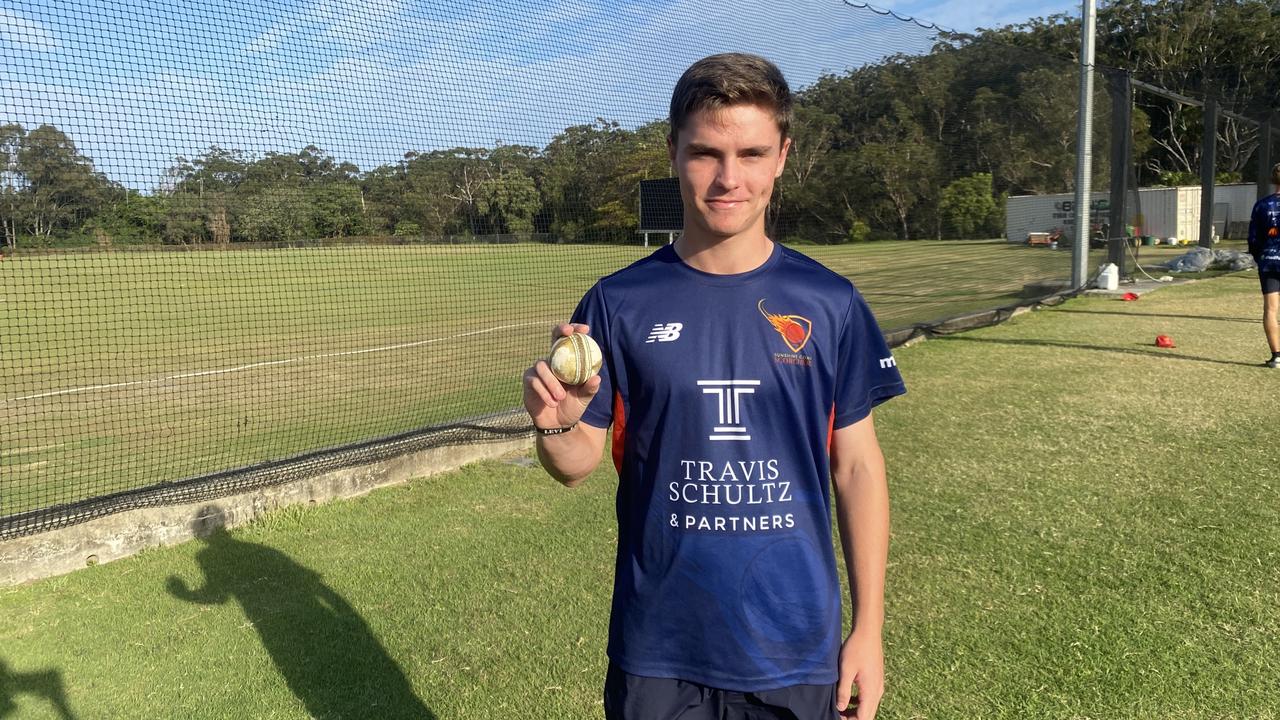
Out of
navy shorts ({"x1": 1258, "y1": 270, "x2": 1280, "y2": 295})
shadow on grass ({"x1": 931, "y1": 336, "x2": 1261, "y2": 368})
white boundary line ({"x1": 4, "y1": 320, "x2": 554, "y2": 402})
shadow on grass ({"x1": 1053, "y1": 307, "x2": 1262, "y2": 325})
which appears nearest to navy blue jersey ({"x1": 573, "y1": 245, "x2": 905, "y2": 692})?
navy shorts ({"x1": 1258, "y1": 270, "x2": 1280, "y2": 295})

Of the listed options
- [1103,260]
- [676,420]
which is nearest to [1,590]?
[676,420]

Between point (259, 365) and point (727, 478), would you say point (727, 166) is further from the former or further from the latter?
point (259, 365)

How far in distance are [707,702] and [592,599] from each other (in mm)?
2285

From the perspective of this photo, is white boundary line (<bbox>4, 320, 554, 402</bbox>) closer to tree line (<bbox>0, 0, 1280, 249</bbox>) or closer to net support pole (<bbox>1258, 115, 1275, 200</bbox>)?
tree line (<bbox>0, 0, 1280, 249</bbox>)

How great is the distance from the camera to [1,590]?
400 centimetres

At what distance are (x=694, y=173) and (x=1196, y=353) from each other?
9.58 m

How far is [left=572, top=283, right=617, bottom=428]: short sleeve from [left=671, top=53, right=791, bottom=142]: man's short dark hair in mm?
391

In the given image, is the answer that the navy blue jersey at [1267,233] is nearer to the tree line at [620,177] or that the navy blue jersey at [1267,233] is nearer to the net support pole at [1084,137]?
the tree line at [620,177]

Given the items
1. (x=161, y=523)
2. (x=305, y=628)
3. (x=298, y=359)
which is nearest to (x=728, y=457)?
(x=305, y=628)

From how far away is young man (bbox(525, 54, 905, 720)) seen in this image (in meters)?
1.66

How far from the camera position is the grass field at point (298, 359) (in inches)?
279

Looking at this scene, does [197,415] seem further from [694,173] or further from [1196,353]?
[1196,353]

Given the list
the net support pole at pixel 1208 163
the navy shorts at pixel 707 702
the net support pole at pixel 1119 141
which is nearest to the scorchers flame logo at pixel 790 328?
the navy shorts at pixel 707 702

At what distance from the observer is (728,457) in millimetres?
1670
